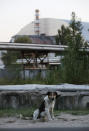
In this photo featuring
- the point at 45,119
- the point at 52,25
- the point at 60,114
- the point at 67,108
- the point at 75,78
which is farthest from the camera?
the point at 52,25

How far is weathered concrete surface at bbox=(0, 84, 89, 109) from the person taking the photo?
1195 centimetres

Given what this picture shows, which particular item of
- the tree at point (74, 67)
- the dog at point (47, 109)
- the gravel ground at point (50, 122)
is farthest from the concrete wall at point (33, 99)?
the tree at point (74, 67)

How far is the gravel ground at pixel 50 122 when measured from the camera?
27.0 feet

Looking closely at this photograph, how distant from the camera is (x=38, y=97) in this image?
12.0 metres

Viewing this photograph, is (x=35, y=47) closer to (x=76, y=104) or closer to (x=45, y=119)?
(x=76, y=104)

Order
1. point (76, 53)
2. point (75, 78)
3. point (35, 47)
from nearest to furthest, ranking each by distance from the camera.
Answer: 1. point (75, 78)
2. point (76, 53)
3. point (35, 47)

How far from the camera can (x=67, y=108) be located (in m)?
11.9

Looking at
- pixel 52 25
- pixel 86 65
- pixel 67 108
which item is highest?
pixel 52 25

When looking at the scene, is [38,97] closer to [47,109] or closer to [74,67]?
[47,109]

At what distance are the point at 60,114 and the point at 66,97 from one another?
190 centimetres

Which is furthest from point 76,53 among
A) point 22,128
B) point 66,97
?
point 22,128

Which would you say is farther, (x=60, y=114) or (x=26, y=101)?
(x=26, y=101)

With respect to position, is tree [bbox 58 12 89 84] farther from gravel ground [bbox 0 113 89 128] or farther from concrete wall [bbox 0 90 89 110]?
gravel ground [bbox 0 113 89 128]

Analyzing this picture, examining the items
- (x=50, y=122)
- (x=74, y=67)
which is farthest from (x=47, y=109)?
(x=74, y=67)
